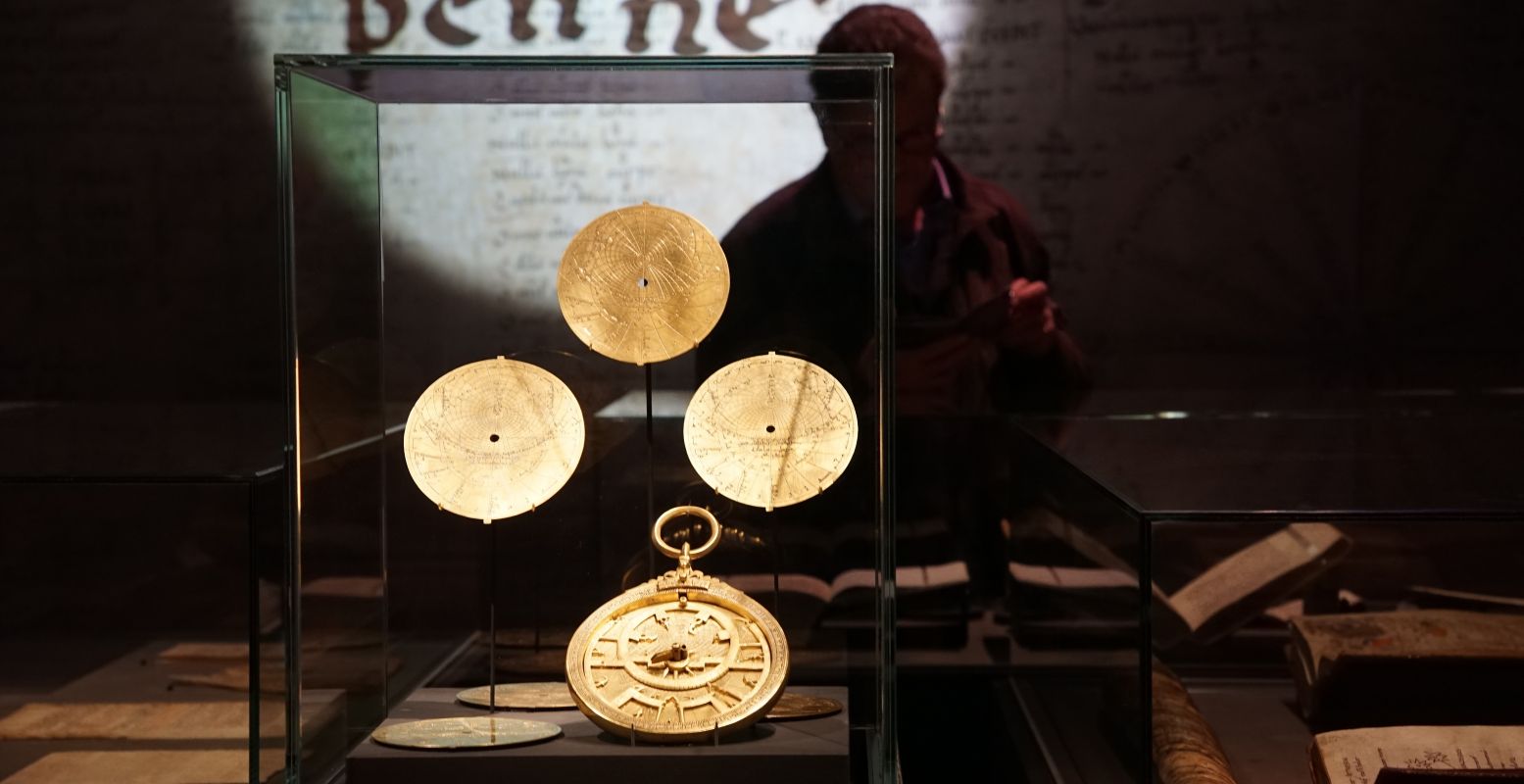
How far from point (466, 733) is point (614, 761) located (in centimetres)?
25

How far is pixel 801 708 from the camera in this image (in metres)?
2.21

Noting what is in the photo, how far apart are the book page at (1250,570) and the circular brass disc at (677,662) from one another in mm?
1240

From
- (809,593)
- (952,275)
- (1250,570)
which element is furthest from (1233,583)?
(809,593)

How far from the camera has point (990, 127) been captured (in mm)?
3293

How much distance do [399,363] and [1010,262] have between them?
4.98 ft

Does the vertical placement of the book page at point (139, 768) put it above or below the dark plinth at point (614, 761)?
below

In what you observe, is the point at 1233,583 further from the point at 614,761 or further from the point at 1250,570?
the point at 614,761

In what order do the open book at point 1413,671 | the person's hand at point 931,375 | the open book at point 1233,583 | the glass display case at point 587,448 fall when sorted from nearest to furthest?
the glass display case at point 587,448
the open book at point 1413,671
the open book at point 1233,583
the person's hand at point 931,375

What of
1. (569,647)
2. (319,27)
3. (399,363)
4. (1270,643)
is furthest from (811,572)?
(319,27)

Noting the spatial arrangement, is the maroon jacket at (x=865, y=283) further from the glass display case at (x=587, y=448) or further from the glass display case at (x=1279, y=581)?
the glass display case at (x=1279, y=581)

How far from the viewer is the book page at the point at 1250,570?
3.02m

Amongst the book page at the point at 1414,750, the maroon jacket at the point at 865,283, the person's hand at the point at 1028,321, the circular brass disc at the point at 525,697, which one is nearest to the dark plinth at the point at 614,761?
the circular brass disc at the point at 525,697

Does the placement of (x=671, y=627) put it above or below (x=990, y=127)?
below

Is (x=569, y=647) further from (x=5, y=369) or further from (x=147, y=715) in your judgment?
(x=5, y=369)
